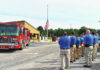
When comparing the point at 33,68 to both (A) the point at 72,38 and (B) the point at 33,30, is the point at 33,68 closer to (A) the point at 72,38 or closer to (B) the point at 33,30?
(A) the point at 72,38

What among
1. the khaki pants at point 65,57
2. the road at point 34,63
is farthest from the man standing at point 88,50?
the khaki pants at point 65,57

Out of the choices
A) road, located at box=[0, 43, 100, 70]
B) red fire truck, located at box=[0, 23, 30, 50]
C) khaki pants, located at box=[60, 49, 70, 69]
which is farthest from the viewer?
red fire truck, located at box=[0, 23, 30, 50]

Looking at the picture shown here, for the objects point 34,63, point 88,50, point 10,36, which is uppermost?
point 10,36

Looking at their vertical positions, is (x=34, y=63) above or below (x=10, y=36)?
below

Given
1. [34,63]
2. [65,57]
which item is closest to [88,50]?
[65,57]

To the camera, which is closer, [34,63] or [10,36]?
[34,63]

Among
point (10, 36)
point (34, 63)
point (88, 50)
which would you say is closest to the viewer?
point (88, 50)

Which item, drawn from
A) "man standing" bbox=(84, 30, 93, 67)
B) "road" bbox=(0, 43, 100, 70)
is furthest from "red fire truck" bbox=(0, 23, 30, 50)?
"man standing" bbox=(84, 30, 93, 67)

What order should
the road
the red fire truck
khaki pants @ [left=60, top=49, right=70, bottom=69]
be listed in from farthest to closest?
the red fire truck
the road
khaki pants @ [left=60, top=49, right=70, bottom=69]

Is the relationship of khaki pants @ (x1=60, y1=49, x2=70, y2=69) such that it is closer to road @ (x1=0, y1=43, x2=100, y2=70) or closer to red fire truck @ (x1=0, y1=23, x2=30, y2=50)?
road @ (x1=0, y1=43, x2=100, y2=70)

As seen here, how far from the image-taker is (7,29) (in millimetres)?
19219

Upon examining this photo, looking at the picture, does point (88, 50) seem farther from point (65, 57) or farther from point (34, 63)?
point (34, 63)

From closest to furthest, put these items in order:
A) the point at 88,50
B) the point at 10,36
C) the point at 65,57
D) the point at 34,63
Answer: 1. the point at 65,57
2. the point at 88,50
3. the point at 34,63
4. the point at 10,36

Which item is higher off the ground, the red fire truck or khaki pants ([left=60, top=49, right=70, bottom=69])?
the red fire truck
